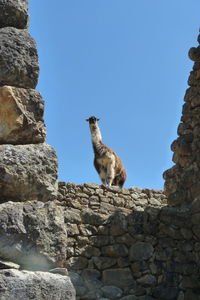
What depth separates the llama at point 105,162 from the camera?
14.1 m

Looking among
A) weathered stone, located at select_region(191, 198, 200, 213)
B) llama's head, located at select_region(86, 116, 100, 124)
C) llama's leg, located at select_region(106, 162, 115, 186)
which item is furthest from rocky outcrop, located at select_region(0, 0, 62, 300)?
llama's head, located at select_region(86, 116, 100, 124)

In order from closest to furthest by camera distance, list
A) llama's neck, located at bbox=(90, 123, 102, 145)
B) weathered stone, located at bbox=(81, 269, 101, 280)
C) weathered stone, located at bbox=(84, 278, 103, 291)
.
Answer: weathered stone, located at bbox=(84, 278, 103, 291) → weathered stone, located at bbox=(81, 269, 101, 280) → llama's neck, located at bbox=(90, 123, 102, 145)

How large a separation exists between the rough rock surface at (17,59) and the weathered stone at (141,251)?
4.83 meters

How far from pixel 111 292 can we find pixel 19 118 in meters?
4.58

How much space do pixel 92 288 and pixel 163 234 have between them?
1253 millimetres

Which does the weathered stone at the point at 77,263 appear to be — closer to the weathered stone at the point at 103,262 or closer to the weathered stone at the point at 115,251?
the weathered stone at the point at 103,262

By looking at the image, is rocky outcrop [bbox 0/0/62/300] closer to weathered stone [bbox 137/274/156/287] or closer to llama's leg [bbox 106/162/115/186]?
weathered stone [bbox 137/274/156/287]

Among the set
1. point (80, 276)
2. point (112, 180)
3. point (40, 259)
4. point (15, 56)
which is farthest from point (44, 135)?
point (112, 180)

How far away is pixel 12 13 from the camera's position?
10.3 feet

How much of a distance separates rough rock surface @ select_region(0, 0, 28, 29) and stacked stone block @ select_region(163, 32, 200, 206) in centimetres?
528

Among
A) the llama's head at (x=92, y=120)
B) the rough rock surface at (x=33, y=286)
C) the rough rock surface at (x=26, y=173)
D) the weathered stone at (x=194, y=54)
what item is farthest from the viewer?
the llama's head at (x=92, y=120)

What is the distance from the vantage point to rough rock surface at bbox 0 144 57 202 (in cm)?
272

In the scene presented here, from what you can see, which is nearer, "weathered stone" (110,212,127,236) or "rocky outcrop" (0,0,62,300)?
"rocky outcrop" (0,0,62,300)

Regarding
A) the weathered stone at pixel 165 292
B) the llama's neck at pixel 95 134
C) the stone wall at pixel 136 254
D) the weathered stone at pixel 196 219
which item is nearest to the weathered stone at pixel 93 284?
the stone wall at pixel 136 254
